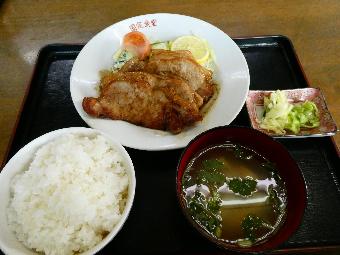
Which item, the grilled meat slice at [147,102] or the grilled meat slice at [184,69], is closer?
the grilled meat slice at [147,102]

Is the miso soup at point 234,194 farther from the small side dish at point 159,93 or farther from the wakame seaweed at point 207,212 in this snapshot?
the small side dish at point 159,93

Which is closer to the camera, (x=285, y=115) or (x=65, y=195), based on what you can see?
(x=65, y=195)

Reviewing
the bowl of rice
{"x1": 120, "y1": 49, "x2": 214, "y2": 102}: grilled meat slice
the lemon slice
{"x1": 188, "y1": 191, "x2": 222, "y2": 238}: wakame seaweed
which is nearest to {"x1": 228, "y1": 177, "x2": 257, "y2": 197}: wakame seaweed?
{"x1": 188, "y1": 191, "x2": 222, "y2": 238}: wakame seaweed

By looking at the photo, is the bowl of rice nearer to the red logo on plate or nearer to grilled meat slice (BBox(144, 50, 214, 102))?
grilled meat slice (BBox(144, 50, 214, 102))

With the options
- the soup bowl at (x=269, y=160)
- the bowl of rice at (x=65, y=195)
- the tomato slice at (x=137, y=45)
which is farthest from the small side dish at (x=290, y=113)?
the bowl of rice at (x=65, y=195)

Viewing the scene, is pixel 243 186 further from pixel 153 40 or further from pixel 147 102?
pixel 153 40

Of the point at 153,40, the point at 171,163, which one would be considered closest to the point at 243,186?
the point at 171,163

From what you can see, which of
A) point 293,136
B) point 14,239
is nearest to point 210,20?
point 293,136
